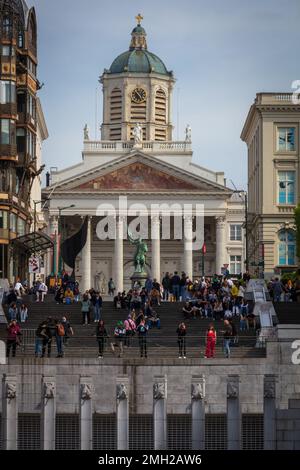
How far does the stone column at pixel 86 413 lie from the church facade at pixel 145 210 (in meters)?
94.0

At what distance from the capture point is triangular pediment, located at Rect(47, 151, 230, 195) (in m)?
149

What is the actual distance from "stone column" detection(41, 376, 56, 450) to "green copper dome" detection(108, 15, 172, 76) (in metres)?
134

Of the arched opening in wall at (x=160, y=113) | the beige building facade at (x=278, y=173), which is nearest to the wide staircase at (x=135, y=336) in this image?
the beige building facade at (x=278, y=173)

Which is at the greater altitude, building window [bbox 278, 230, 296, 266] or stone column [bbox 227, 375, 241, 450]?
building window [bbox 278, 230, 296, 266]

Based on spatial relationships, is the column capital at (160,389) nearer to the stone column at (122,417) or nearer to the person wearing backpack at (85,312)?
the stone column at (122,417)

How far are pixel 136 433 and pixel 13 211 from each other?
41.9 meters

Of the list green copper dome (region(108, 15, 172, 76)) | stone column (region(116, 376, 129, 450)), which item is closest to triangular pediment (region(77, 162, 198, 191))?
green copper dome (region(108, 15, 172, 76))

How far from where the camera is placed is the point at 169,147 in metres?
159

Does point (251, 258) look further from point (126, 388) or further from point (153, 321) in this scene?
point (126, 388)

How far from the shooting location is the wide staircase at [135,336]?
55500mm

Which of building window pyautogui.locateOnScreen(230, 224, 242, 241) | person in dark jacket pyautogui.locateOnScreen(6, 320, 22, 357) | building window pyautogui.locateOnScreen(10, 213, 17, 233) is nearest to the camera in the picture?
person in dark jacket pyautogui.locateOnScreen(6, 320, 22, 357)

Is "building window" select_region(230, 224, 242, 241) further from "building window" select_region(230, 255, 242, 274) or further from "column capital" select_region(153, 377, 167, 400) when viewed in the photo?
"column capital" select_region(153, 377, 167, 400)

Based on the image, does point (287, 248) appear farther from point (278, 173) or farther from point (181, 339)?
point (181, 339)

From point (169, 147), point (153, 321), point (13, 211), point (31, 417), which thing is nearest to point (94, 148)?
point (169, 147)
